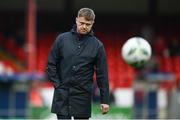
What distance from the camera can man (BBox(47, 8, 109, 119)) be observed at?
21.0 feet

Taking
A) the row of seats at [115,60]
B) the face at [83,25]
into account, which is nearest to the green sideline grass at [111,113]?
the row of seats at [115,60]

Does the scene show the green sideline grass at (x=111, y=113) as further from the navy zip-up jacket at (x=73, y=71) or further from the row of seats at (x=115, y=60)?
the navy zip-up jacket at (x=73, y=71)

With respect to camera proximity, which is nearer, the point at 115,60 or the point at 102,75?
the point at 102,75

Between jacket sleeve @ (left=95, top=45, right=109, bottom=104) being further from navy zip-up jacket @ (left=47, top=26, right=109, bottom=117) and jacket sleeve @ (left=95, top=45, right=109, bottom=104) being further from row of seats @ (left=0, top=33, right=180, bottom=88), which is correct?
row of seats @ (left=0, top=33, right=180, bottom=88)

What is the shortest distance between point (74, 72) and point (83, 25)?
0.47 metres

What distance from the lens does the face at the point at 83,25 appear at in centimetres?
629

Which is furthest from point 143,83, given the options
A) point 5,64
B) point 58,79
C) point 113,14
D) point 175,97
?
point 58,79

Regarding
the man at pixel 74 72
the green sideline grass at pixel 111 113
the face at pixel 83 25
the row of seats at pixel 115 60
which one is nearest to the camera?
the face at pixel 83 25

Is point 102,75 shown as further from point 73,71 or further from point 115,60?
point 115,60

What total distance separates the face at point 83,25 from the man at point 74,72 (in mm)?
17

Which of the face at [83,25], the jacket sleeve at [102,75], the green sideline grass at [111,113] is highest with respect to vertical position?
the face at [83,25]

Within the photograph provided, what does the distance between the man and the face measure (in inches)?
0.7

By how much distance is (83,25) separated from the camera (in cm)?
631

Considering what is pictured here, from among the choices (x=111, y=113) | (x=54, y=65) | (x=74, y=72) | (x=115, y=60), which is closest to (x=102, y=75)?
(x=74, y=72)
